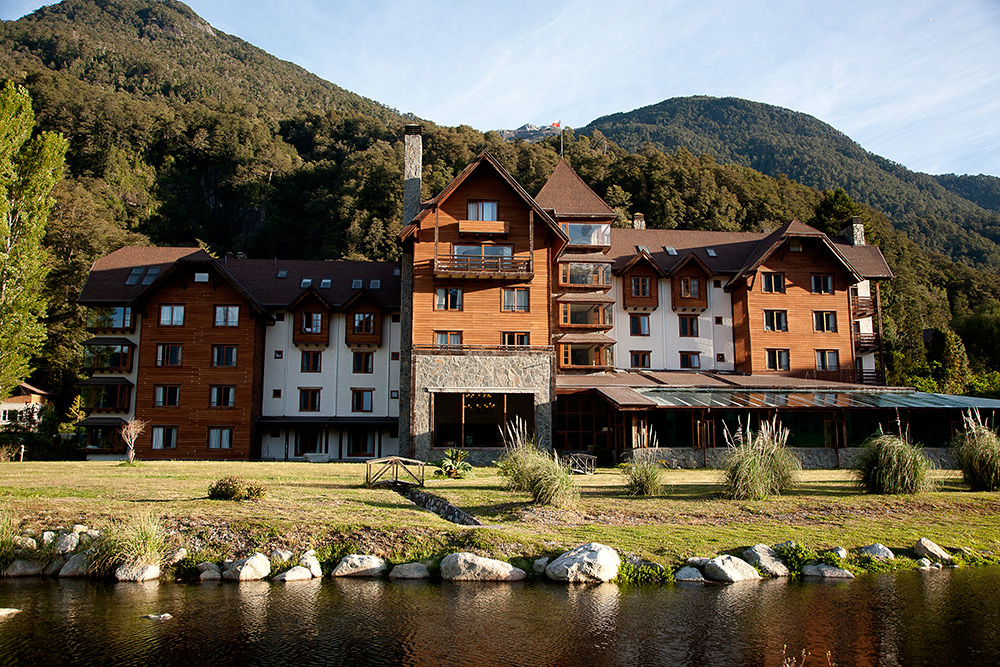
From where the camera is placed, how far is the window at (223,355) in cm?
3669

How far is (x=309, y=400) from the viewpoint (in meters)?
38.3

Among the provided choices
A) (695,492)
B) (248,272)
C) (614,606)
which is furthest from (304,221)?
(614,606)

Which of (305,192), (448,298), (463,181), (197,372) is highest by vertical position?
(305,192)

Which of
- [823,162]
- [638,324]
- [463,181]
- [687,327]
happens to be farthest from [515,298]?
[823,162]

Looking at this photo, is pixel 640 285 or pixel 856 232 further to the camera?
pixel 856 232

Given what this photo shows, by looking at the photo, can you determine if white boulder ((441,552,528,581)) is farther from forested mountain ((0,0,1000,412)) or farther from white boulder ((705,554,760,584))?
forested mountain ((0,0,1000,412))

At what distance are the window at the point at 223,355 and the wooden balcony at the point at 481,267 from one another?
12805 millimetres

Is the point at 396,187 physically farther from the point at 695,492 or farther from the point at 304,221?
the point at 695,492

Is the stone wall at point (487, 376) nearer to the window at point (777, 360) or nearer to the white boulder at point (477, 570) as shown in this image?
the window at point (777, 360)

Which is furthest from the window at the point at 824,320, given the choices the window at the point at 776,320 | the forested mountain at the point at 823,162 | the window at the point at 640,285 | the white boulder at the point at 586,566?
the forested mountain at the point at 823,162

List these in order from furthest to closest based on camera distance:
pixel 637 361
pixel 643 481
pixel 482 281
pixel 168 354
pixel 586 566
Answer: pixel 637 361
pixel 168 354
pixel 482 281
pixel 643 481
pixel 586 566

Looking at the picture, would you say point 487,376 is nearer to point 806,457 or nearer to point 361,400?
point 361,400

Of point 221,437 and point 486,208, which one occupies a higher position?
point 486,208

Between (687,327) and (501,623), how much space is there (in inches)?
1264
